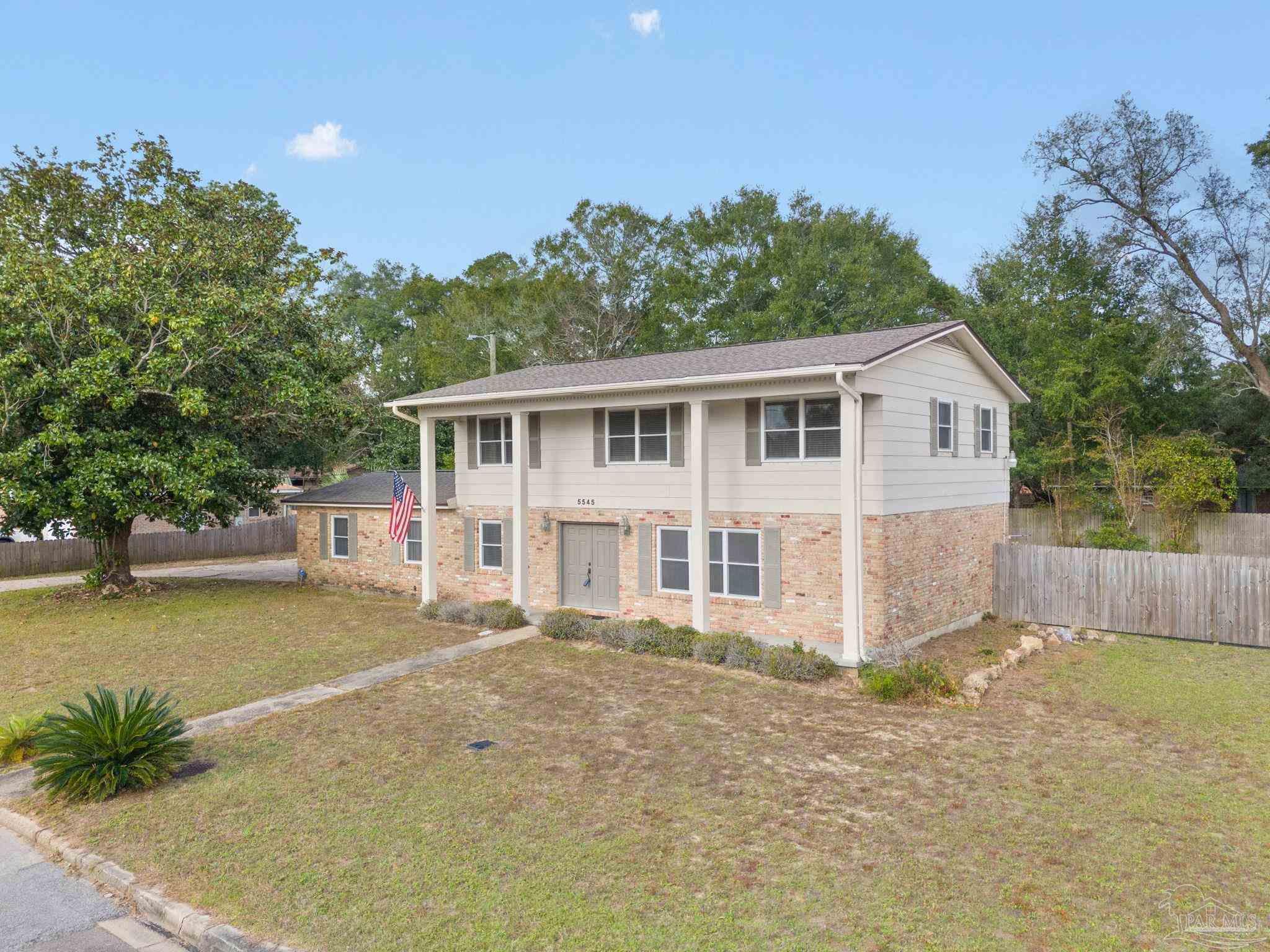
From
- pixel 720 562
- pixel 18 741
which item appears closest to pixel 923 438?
pixel 720 562

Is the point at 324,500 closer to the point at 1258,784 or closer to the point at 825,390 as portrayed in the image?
the point at 825,390

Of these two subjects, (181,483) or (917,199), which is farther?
(917,199)

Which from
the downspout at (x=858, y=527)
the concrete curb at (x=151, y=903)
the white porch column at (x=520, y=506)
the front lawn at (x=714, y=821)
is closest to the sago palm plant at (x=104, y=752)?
the front lawn at (x=714, y=821)

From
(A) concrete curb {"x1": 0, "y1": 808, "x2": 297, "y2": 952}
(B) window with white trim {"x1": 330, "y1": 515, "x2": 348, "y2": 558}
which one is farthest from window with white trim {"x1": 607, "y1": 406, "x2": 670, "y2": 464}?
(A) concrete curb {"x1": 0, "y1": 808, "x2": 297, "y2": 952}

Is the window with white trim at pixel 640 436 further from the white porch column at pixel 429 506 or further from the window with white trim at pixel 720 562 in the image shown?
the white porch column at pixel 429 506

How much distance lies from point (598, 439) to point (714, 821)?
31.5 ft

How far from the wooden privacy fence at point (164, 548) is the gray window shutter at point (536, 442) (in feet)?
47.3

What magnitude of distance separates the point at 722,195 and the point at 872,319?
12.8 meters

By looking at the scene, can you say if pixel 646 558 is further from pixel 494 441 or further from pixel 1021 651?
pixel 1021 651

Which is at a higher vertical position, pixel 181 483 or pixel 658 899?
pixel 181 483

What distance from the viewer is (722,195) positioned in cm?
4016

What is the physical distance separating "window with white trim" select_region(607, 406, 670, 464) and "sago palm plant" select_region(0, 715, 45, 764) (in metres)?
9.79

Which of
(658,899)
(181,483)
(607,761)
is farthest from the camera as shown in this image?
(181,483)

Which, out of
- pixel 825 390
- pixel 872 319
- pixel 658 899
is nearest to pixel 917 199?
pixel 872 319
